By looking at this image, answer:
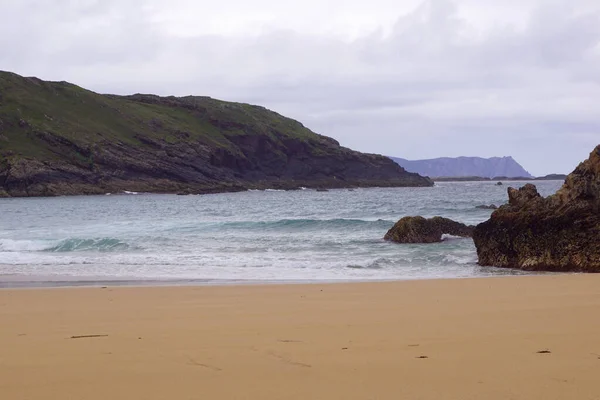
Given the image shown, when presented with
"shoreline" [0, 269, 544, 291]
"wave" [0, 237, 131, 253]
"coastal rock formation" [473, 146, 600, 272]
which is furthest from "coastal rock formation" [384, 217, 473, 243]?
"wave" [0, 237, 131, 253]

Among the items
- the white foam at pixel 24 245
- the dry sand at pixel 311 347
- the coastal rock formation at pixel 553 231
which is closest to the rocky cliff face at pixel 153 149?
the white foam at pixel 24 245

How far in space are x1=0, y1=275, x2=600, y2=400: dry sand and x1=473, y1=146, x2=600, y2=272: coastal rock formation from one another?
4514 mm

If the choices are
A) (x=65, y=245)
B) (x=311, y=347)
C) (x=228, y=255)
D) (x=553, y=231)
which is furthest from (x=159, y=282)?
(x=65, y=245)

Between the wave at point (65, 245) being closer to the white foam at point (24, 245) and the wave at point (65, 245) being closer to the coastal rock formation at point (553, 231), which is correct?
the white foam at point (24, 245)

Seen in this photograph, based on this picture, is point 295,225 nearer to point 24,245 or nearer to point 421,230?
point 421,230

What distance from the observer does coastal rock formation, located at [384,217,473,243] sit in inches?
859

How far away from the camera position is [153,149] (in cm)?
11475

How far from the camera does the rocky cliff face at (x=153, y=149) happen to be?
98.5m

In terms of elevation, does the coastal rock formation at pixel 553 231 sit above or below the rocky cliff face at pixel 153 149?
below

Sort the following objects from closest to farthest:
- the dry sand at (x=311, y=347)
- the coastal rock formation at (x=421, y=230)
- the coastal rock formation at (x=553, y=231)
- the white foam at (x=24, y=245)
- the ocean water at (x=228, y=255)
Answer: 1. the dry sand at (x=311, y=347)
2. the coastal rock formation at (x=553, y=231)
3. the ocean water at (x=228, y=255)
4. the coastal rock formation at (x=421, y=230)
5. the white foam at (x=24, y=245)

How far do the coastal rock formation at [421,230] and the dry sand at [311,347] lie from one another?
38.8ft

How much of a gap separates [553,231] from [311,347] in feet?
34.5

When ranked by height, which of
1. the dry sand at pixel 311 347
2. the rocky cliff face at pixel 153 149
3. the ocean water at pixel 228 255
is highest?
the rocky cliff face at pixel 153 149

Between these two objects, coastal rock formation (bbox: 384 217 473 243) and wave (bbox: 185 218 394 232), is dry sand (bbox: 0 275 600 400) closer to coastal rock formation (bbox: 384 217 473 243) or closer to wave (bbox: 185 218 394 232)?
coastal rock formation (bbox: 384 217 473 243)
